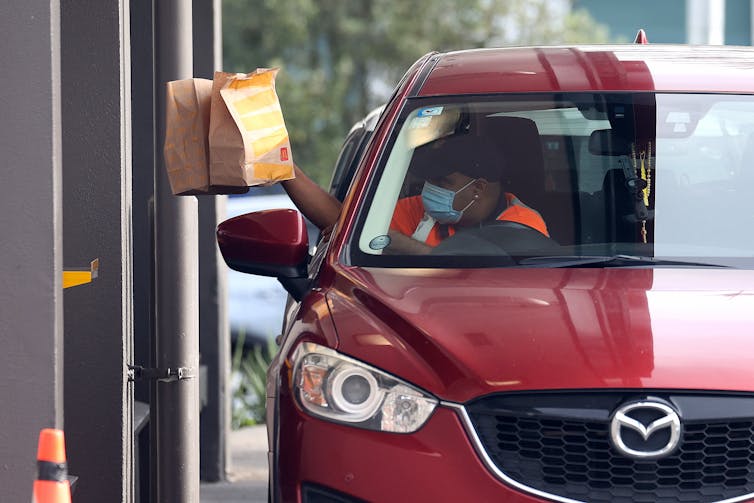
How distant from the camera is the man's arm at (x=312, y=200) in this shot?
544 cm

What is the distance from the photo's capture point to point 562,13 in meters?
25.2

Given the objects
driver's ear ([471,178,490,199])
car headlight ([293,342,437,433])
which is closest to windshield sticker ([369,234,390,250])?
driver's ear ([471,178,490,199])

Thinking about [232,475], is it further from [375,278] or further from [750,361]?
[750,361]

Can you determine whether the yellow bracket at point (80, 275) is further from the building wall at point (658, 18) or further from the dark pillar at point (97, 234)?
the building wall at point (658, 18)

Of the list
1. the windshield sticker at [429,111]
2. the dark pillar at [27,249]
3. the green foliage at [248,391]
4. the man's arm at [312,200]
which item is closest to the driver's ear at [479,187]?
the windshield sticker at [429,111]

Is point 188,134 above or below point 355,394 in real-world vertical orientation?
above

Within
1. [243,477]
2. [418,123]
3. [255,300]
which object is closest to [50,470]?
[418,123]

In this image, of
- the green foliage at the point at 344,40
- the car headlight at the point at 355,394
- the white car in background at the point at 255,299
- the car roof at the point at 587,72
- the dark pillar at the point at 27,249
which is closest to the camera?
the car headlight at the point at 355,394

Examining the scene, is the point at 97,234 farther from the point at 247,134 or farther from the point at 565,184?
the point at 565,184

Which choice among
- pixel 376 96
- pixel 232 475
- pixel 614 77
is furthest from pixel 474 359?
pixel 376 96

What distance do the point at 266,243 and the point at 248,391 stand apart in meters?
6.64

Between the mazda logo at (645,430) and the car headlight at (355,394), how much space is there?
18.2 inches

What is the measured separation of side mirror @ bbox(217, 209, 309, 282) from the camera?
4.56 metres

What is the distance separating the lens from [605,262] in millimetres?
4391
